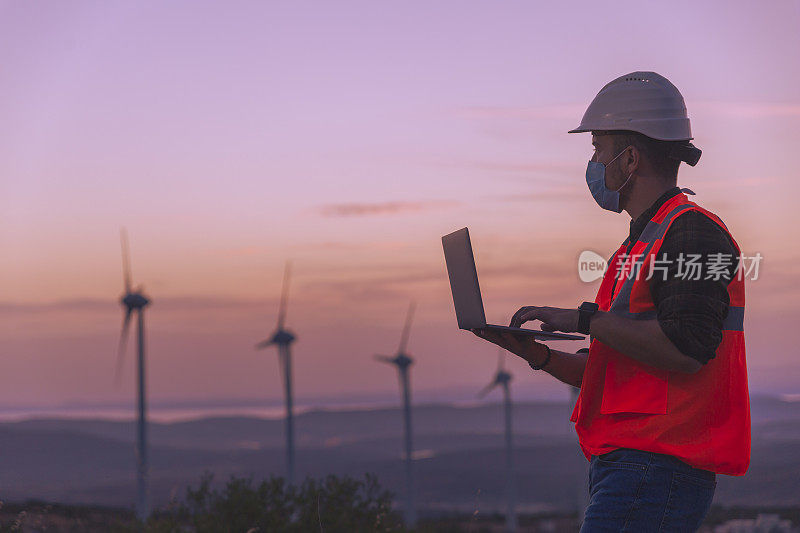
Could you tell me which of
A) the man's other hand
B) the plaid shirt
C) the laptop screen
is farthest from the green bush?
the plaid shirt

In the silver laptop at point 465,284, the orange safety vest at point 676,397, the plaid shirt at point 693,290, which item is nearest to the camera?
the plaid shirt at point 693,290

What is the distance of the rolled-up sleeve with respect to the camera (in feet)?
16.0

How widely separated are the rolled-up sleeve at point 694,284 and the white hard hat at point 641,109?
684mm

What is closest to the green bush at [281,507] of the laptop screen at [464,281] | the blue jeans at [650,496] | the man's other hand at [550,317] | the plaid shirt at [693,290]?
the laptop screen at [464,281]

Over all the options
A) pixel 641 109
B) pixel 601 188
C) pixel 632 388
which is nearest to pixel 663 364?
pixel 632 388

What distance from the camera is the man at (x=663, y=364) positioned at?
494 centimetres

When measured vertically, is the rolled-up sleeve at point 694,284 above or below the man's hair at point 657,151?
below

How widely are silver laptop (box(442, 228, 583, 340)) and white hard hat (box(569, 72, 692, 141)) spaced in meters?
0.97

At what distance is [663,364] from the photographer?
495 cm

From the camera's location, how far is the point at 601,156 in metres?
→ 5.76

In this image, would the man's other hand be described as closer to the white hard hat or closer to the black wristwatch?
the black wristwatch

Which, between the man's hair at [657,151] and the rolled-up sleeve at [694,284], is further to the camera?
the man's hair at [657,151]

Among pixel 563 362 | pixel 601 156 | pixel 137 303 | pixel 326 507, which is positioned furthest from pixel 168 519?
pixel 137 303

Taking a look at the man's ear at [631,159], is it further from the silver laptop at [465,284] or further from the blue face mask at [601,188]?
the silver laptop at [465,284]
